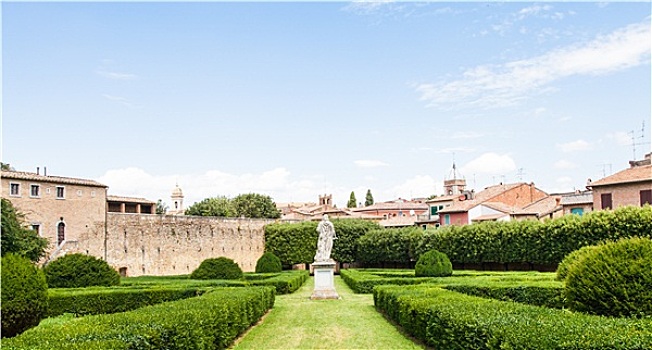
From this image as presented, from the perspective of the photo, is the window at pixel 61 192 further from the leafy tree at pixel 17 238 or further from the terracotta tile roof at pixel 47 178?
the leafy tree at pixel 17 238

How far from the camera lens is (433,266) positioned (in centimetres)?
2633

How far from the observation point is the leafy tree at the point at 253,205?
70494mm

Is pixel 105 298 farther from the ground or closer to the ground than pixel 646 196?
closer to the ground

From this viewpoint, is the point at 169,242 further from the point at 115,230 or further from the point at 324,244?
the point at 324,244

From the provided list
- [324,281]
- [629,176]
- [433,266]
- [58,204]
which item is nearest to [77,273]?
[324,281]

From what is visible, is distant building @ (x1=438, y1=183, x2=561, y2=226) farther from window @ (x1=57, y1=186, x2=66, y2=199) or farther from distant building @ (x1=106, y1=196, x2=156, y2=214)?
window @ (x1=57, y1=186, x2=66, y2=199)

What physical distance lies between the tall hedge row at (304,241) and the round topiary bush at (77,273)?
24.5 meters

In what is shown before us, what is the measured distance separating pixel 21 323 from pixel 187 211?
2578 inches

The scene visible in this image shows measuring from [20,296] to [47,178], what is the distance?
946 inches

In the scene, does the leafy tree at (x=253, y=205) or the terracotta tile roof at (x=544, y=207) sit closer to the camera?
the terracotta tile roof at (x=544, y=207)

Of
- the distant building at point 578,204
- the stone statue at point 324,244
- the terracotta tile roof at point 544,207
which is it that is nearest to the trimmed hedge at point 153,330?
the stone statue at point 324,244

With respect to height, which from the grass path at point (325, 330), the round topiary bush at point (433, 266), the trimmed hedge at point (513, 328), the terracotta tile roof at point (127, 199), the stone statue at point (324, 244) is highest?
the terracotta tile roof at point (127, 199)

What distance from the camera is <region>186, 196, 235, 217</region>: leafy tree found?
69.1 meters

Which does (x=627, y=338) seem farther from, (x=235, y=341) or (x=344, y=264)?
(x=344, y=264)
